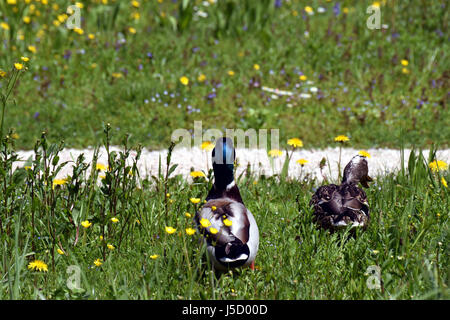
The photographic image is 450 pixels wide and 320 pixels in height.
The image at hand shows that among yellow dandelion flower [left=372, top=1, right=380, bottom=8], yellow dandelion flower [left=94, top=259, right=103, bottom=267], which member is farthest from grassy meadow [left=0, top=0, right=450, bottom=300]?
yellow dandelion flower [left=372, top=1, right=380, bottom=8]

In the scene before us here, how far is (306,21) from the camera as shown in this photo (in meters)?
9.87

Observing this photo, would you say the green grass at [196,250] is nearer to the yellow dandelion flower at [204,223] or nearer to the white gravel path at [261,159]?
the yellow dandelion flower at [204,223]

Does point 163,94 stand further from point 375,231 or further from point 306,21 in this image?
point 375,231

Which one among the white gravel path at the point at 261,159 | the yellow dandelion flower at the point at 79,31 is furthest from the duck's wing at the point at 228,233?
the yellow dandelion flower at the point at 79,31

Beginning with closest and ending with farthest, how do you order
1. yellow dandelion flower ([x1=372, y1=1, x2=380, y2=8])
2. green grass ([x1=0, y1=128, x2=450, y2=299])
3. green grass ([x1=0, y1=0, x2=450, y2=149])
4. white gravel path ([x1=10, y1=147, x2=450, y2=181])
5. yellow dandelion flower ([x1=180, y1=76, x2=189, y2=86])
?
green grass ([x1=0, y1=128, x2=450, y2=299]) → white gravel path ([x1=10, y1=147, x2=450, y2=181]) → green grass ([x1=0, y1=0, x2=450, y2=149]) → yellow dandelion flower ([x1=180, y1=76, x2=189, y2=86]) → yellow dandelion flower ([x1=372, y1=1, x2=380, y2=8])

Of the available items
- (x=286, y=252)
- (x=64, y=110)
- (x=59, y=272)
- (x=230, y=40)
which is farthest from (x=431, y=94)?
(x=59, y=272)

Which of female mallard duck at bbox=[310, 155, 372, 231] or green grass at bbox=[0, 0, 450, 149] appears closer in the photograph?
female mallard duck at bbox=[310, 155, 372, 231]

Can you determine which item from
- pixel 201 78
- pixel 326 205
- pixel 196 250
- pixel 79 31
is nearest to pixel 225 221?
pixel 196 250

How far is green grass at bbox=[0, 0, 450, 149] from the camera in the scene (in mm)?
7289

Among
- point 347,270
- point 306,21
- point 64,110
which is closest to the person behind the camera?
point 347,270

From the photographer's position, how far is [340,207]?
3514mm

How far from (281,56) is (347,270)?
6.11 m

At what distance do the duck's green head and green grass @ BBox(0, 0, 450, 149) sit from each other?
328 cm

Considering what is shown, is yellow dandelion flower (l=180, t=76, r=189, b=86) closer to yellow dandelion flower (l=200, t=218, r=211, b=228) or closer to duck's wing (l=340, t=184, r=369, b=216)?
duck's wing (l=340, t=184, r=369, b=216)
